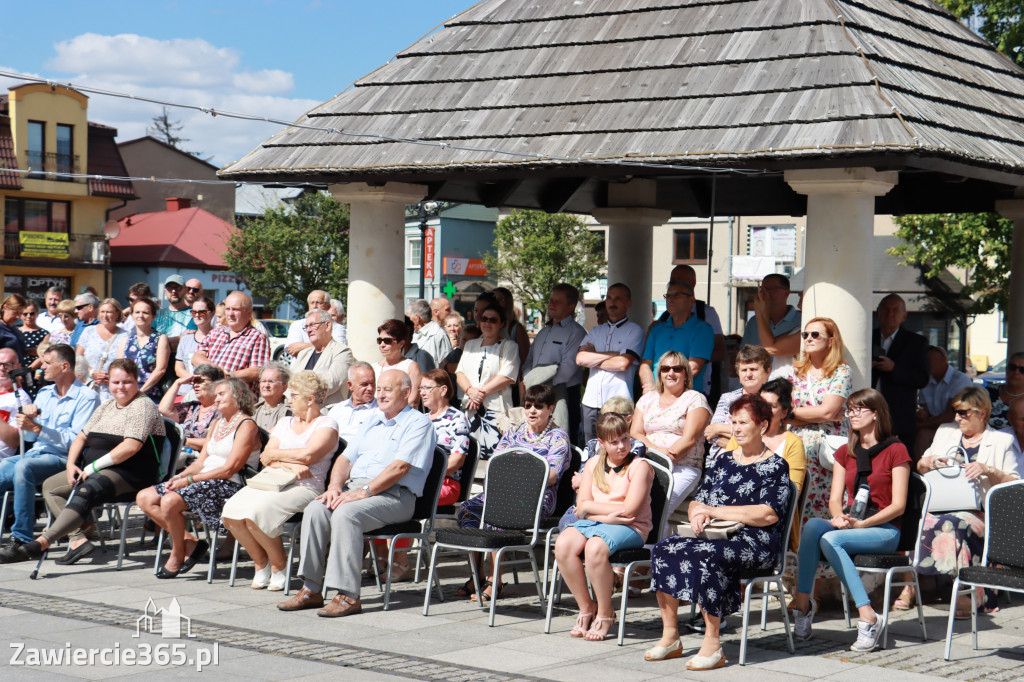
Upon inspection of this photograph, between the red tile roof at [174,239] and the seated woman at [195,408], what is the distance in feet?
131

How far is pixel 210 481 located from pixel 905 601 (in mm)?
4947

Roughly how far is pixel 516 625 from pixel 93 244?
1732 inches

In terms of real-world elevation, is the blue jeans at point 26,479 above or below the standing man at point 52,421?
below

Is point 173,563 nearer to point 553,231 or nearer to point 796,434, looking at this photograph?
point 796,434

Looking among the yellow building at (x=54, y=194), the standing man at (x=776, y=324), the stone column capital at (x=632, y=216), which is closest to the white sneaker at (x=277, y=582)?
the standing man at (x=776, y=324)

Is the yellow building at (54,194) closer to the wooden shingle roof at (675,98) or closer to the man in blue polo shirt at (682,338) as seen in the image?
the wooden shingle roof at (675,98)

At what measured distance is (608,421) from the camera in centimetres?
758

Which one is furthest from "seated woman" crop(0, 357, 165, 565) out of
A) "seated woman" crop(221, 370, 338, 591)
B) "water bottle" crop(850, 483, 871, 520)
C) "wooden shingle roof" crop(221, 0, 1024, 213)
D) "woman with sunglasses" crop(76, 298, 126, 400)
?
"water bottle" crop(850, 483, 871, 520)

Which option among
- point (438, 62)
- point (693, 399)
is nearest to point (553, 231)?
point (438, 62)

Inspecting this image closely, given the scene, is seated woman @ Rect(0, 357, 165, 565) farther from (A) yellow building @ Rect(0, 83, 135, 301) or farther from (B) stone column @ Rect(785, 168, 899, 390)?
(A) yellow building @ Rect(0, 83, 135, 301)

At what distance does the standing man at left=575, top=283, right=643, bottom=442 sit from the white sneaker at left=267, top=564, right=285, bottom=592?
2.57m

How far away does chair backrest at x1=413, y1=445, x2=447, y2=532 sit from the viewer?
8.49 metres

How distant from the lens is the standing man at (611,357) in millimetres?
9539

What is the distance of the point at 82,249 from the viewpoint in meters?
48.0
